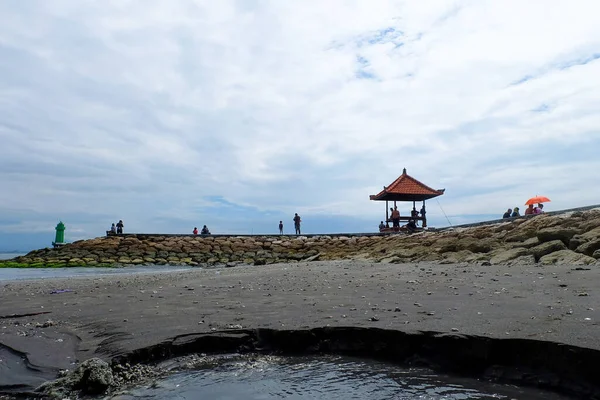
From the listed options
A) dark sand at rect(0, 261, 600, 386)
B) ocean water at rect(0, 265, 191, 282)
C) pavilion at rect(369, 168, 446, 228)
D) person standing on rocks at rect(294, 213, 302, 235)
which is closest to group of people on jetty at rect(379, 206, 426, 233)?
pavilion at rect(369, 168, 446, 228)

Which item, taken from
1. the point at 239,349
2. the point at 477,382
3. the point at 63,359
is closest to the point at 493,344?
the point at 477,382

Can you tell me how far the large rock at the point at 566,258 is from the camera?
8805 millimetres

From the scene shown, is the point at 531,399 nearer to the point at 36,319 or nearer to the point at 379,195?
the point at 36,319

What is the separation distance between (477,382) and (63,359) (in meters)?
3.81

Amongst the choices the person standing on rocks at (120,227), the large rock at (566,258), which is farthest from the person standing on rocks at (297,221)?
the large rock at (566,258)

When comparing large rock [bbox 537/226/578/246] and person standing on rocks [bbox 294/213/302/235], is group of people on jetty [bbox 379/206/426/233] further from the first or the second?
large rock [bbox 537/226/578/246]

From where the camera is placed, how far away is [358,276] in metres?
10.2

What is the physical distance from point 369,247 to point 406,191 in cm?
1139

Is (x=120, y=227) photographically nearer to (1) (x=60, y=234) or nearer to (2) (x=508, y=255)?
(1) (x=60, y=234)

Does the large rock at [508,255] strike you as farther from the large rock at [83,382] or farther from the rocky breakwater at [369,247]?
the large rock at [83,382]

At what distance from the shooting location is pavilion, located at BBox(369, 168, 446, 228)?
33.8m

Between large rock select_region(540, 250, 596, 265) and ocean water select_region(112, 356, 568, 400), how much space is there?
649cm

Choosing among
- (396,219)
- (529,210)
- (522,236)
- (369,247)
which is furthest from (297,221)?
(522,236)

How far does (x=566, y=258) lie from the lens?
9391mm
